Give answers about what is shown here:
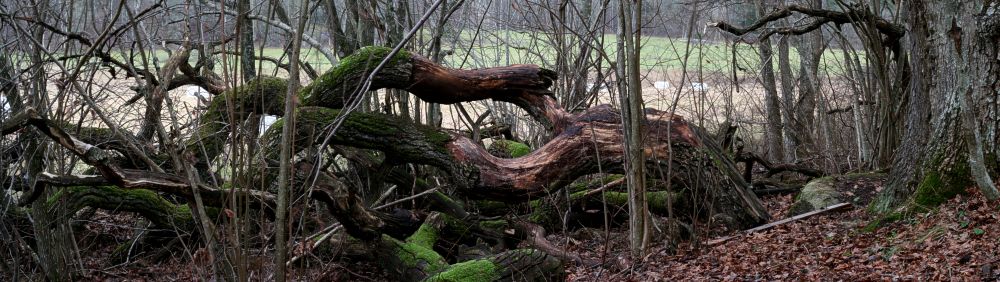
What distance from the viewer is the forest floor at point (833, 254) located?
16.4ft

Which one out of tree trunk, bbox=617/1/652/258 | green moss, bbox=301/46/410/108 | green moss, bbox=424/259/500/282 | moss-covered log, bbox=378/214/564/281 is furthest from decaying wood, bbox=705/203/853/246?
green moss, bbox=301/46/410/108

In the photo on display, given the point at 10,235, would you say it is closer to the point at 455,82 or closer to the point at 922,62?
the point at 455,82

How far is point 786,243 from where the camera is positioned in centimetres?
631

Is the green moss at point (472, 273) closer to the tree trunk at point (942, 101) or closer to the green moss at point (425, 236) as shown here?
the green moss at point (425, 236)

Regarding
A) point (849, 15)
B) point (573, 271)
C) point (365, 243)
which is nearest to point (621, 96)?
point (573, 271)

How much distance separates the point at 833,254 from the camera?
5.67 metres

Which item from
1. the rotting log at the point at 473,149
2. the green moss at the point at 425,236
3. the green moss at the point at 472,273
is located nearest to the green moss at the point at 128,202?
the rotting log at the point at 473,149

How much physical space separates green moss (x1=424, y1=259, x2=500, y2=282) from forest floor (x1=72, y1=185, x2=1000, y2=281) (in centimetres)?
55

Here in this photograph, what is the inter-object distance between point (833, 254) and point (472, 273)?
235 cm

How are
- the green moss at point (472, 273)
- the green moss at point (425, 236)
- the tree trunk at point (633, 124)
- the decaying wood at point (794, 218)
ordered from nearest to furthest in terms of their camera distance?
the tree trunk at point (633, 124), the green moss at point (472, 273), the decaying wood at point (794, 218), the green moss at point (425, 236)

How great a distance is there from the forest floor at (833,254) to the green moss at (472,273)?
55 cm

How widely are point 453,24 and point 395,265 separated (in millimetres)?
6491

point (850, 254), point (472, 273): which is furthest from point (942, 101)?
point (472, 273)

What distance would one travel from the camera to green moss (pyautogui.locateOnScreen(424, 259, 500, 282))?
234 inches
